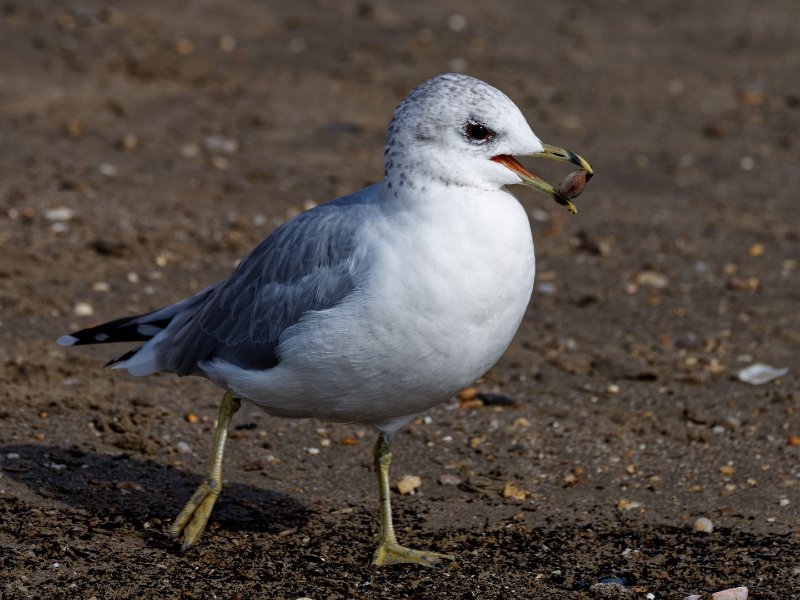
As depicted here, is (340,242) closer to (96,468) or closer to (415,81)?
(96,468)

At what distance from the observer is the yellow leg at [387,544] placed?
4.65 metres

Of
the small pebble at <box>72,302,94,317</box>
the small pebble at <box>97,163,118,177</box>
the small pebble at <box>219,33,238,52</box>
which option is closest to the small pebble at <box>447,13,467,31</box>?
the small pebble at <box>219,33,238,52</box>

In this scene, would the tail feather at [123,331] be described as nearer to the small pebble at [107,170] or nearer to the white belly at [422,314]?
the white belly at [422,314]

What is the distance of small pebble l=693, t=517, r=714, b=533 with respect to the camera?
196 inches

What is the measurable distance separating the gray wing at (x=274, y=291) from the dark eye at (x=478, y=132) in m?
0.46

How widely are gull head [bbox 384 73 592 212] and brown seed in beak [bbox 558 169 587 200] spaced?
12 centimetres

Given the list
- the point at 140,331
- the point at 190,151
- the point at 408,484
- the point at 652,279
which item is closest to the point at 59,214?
the point at 190,151

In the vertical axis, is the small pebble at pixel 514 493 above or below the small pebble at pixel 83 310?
above

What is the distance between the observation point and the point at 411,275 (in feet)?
13.4

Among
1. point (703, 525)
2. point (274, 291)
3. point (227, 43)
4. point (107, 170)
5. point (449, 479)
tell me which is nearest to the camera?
point (274, 291)

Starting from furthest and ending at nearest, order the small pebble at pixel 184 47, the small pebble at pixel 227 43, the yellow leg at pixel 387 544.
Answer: the small pebble at pixel 227 43
the small pebble at pixel 184 47
the yellow leg at pixel 387 544

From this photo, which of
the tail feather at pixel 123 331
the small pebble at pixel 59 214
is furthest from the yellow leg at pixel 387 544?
the small pebble at pixel 59 214

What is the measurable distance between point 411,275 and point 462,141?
0.50 metres

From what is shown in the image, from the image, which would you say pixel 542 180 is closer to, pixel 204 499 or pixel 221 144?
pixel 204 499
